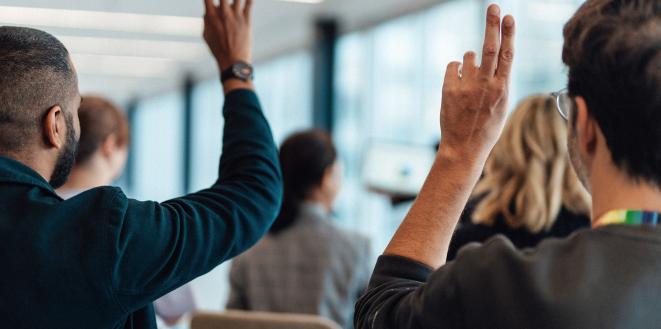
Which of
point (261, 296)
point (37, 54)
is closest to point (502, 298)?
point (37, 54)

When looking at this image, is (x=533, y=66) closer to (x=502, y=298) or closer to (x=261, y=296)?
(x=261, y=296)

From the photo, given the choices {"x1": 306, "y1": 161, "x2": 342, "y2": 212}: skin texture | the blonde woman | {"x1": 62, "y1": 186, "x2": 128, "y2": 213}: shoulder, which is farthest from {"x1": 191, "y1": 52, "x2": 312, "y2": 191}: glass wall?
{"x1": 62, "y1": 186, "x2": 128, "y2": 213}: shoulder

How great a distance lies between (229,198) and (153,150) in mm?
16005

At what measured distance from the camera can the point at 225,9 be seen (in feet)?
5.04

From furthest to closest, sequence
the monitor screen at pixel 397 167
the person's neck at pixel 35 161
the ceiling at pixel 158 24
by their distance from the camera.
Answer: the ceiling at pixel 158 24 → the monitor screen at pixel 397 167 → the person's neck at pixel 35 161

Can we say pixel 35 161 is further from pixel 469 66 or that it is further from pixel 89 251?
pixel 469 66

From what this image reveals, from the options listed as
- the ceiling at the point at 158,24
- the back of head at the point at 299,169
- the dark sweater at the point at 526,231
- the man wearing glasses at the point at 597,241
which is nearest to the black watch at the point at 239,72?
the man wearing glasses at the point at 597,241

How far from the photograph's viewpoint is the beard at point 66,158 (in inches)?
51.4

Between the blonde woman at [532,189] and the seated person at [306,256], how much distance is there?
2.46 feet

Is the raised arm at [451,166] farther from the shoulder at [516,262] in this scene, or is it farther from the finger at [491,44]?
the shoulder at [516,262]

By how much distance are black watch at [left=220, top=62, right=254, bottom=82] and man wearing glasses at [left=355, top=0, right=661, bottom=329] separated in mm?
631

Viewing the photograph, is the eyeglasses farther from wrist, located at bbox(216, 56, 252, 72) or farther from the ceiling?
the ceiling

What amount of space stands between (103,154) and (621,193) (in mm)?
1821

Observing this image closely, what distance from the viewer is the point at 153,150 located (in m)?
17.0
